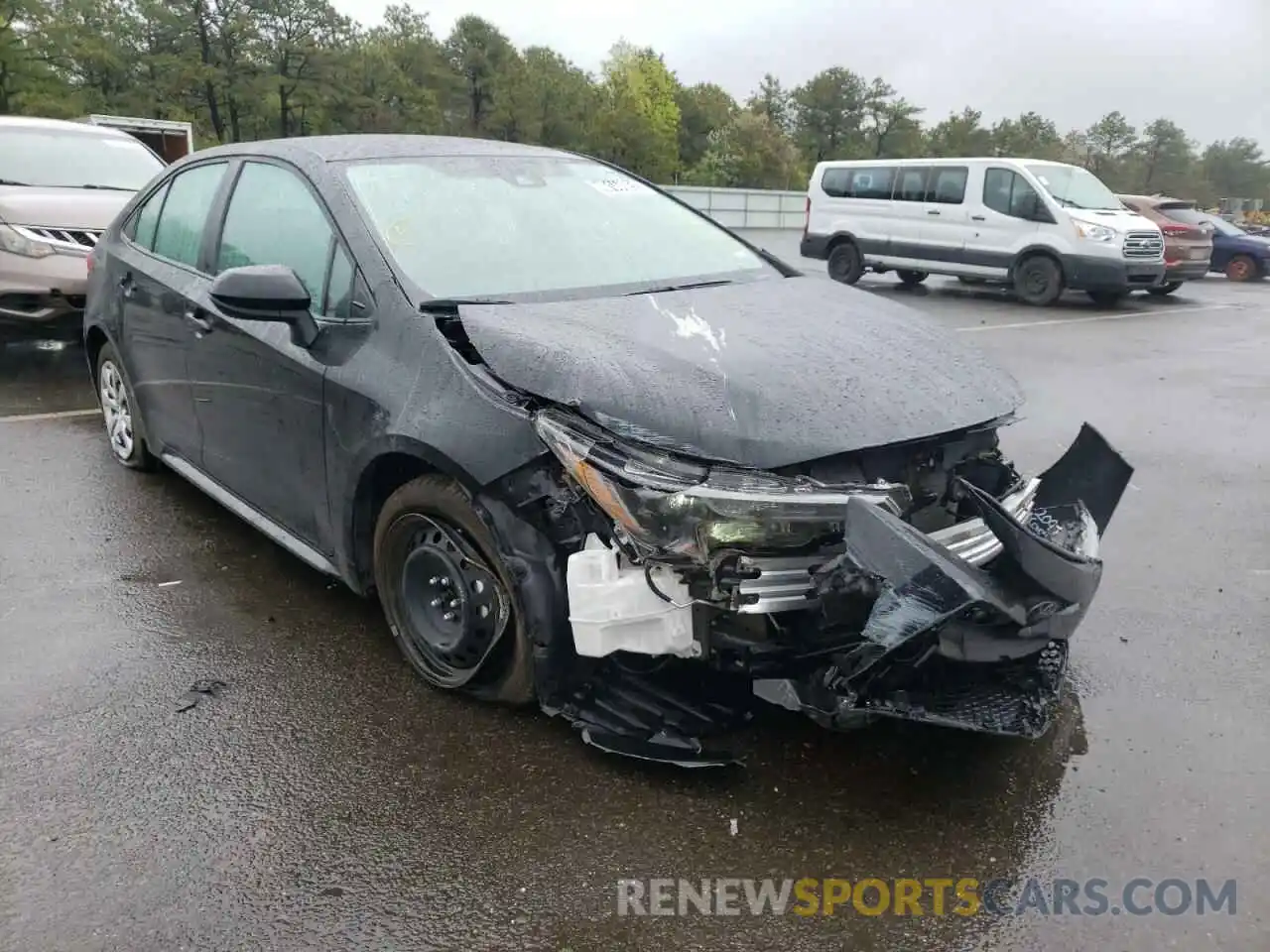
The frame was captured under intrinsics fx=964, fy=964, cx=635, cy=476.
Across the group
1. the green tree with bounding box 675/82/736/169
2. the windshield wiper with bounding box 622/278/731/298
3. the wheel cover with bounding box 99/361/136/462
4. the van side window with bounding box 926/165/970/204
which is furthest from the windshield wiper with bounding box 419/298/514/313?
the green tree with bounding box 675/82/736/169

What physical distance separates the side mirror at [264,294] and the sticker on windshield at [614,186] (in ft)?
4.49

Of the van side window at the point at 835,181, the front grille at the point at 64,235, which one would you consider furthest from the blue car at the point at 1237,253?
the front grille at the point at 64,235

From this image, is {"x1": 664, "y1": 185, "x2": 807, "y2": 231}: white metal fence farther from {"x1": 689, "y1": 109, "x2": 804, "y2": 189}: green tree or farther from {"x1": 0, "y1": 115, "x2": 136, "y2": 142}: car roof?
{"x1": 689, "y1": 109, "x2": 804, "y2": 189}: green tree

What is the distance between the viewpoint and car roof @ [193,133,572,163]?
3568mm

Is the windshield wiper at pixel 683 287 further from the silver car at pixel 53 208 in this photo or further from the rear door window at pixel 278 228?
the silver car at pixel 53 208

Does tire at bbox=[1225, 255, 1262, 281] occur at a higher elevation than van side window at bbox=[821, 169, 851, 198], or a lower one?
lower

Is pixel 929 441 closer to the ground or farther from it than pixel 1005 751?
farther from it

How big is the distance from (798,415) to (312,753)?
1689mm

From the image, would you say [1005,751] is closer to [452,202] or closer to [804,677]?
[804,677]

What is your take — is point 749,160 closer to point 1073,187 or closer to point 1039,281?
point 1073,187

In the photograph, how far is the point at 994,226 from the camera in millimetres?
14492

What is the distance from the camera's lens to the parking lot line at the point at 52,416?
6.13 m

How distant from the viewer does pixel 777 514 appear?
7.57ft

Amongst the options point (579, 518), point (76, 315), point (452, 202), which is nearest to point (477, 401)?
point (579, 518)
